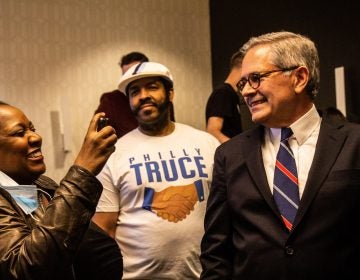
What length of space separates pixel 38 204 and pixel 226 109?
1.93 metres

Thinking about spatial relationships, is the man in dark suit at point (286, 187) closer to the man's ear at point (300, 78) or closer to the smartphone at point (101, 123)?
the man's ear at point (300, 78)

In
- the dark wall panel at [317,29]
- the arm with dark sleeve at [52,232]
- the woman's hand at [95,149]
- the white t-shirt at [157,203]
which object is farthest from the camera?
the dark wall panel at [317,29]

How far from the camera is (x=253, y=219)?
1661 mm

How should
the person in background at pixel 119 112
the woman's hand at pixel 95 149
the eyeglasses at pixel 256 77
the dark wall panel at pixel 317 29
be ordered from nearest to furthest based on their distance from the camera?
the woman's hand at pixel 95 149 < the eyeglasses at pixel 256 77 < the person in background at pixel 119 112 < the dark wall panel at pixel 317 29

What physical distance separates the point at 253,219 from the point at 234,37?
121 inches

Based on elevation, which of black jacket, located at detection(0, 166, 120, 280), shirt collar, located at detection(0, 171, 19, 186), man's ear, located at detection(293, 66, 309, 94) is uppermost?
man's ear, located at detection(293, 66, 309, 94)

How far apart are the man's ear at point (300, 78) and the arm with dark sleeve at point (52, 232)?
79 centimetres

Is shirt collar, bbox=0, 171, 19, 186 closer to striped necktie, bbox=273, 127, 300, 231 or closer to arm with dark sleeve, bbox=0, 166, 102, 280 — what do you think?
arm with dark sleeve, bbox=0, 166, 102, 280

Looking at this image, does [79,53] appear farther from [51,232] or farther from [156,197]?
[51,232]

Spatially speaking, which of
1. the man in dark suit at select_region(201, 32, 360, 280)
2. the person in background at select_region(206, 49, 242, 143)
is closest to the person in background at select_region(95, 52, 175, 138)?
the person in background at select_region(206, 49, 242, 143)

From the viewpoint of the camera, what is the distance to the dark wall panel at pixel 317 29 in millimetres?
3373

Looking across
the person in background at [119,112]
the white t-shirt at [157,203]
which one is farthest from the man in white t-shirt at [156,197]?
the person in background at [119,112]

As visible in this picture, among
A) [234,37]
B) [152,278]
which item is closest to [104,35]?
[234,37]

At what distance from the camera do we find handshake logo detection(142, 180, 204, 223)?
235cm
